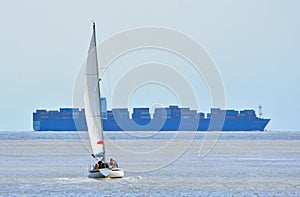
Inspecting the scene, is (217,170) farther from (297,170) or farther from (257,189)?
(257,189)

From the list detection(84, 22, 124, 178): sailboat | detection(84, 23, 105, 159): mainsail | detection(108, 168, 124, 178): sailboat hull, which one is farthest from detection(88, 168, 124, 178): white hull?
detection(84, 23, 105, 159): mainsail

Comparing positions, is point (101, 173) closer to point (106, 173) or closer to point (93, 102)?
point (106, 173)

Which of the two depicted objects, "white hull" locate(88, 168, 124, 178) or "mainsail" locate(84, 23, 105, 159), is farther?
"mainsail" locate(84, 23, 105, 159)

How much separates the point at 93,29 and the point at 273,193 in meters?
15.9

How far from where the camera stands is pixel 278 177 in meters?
64.2

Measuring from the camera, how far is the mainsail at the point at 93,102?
195ft

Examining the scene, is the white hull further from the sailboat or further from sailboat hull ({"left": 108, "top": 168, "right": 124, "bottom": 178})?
the sailboat

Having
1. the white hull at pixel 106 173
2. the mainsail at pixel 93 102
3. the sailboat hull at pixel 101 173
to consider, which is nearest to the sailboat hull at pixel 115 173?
the white hull at pixel 106 173

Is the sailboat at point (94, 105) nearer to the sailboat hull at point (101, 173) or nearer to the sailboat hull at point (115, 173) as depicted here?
the sailboat hull at point (115, 173)

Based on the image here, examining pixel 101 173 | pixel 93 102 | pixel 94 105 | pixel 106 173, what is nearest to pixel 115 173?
pixel 106 173

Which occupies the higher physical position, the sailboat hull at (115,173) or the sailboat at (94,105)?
the sailboat at (94,105)

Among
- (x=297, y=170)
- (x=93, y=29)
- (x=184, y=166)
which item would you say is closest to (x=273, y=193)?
(x=93, y=29)

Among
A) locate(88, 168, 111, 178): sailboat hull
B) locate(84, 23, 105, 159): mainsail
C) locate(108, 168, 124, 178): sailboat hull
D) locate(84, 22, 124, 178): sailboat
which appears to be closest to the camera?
locate(88, 168, 111, 178): sailboat hull

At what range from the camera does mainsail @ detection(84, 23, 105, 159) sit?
5934 centimetres
